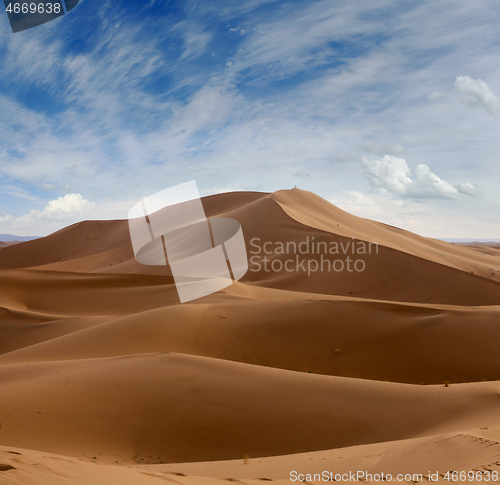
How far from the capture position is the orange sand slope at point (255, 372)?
462 centimetres

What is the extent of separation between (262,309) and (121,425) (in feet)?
22.4

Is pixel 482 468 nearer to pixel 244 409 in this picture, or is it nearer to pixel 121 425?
pixel 244 409

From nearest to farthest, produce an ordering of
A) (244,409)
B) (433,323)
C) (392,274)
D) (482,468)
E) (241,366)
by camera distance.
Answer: (482,468) → (244,409) → (241,366) → (433,323) → (392,274)

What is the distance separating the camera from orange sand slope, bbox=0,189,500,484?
4.62m

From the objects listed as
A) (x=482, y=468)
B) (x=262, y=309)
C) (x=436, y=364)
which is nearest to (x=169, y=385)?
(x=482, y=468)

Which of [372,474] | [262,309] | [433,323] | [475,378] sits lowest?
[475,378]

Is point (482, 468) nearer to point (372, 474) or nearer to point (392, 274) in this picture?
point (372, 474)

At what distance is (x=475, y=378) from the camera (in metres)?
9.70

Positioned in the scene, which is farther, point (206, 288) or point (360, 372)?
point (206, 288)

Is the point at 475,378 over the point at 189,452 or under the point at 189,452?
under

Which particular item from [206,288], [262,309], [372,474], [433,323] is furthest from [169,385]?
[206,288]

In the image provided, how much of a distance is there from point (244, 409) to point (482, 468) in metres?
3.66

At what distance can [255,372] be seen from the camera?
296 inches

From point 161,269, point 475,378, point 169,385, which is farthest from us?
point 161,269
